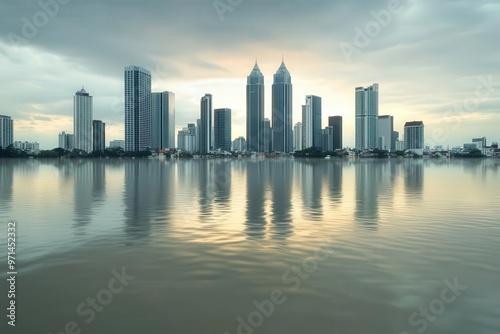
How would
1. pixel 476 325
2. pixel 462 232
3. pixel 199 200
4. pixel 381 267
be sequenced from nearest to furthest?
1. pixel 476 325
2. pixel 381 267
3. pixel 462 232
4. pixel 199 200

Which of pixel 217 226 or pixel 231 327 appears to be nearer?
pixel 231 327

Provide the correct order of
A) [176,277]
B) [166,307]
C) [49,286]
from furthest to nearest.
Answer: [176,277]
[49,286]
[166,307]

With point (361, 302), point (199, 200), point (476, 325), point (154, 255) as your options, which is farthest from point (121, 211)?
point (476, 325)

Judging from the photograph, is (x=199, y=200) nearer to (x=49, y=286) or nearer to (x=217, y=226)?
(x=217, y=226)

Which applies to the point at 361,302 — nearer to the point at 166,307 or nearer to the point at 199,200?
the point at 166,307

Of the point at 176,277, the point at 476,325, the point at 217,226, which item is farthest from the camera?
the point at 217,226

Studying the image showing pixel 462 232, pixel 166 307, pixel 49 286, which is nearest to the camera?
pixel 166 307

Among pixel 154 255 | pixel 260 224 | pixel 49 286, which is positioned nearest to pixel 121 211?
pixel 260 224

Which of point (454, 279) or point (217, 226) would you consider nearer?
point (454, 279)

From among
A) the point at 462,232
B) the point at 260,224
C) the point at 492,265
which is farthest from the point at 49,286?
the point at 462,232
